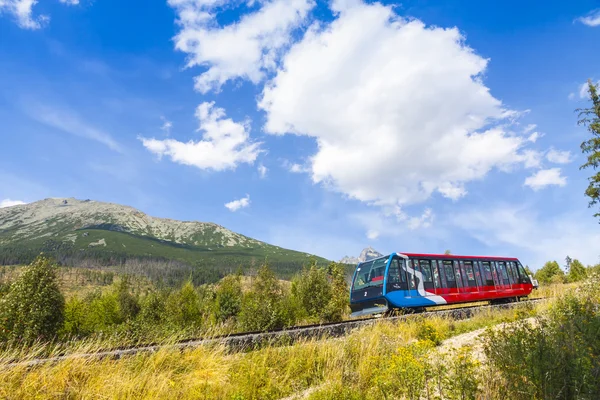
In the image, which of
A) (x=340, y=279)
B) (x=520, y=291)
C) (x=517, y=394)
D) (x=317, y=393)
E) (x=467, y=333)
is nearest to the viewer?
(x=517, y=394)

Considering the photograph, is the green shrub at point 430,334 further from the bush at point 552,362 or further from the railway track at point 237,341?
the bush at point 552,362

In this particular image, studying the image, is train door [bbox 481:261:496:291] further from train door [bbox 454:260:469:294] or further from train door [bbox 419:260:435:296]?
train door [bbox 419:260:435:296]

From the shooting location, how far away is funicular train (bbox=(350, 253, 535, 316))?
51.6ft

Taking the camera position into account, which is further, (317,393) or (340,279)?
(340,279)

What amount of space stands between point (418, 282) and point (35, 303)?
32.0 metres

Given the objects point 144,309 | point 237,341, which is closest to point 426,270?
point 237,341

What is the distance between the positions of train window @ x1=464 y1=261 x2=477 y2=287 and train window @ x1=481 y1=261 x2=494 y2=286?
138cm

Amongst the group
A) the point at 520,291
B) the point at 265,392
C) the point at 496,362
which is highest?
the point at 520,291

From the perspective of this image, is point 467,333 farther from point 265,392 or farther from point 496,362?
point 265,392

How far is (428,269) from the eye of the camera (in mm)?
17219

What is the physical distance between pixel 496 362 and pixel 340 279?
1631 inches

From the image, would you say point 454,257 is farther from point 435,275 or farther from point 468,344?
point 468,344

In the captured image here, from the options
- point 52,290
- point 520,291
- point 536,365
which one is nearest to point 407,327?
point 536,365

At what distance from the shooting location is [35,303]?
2930cm
